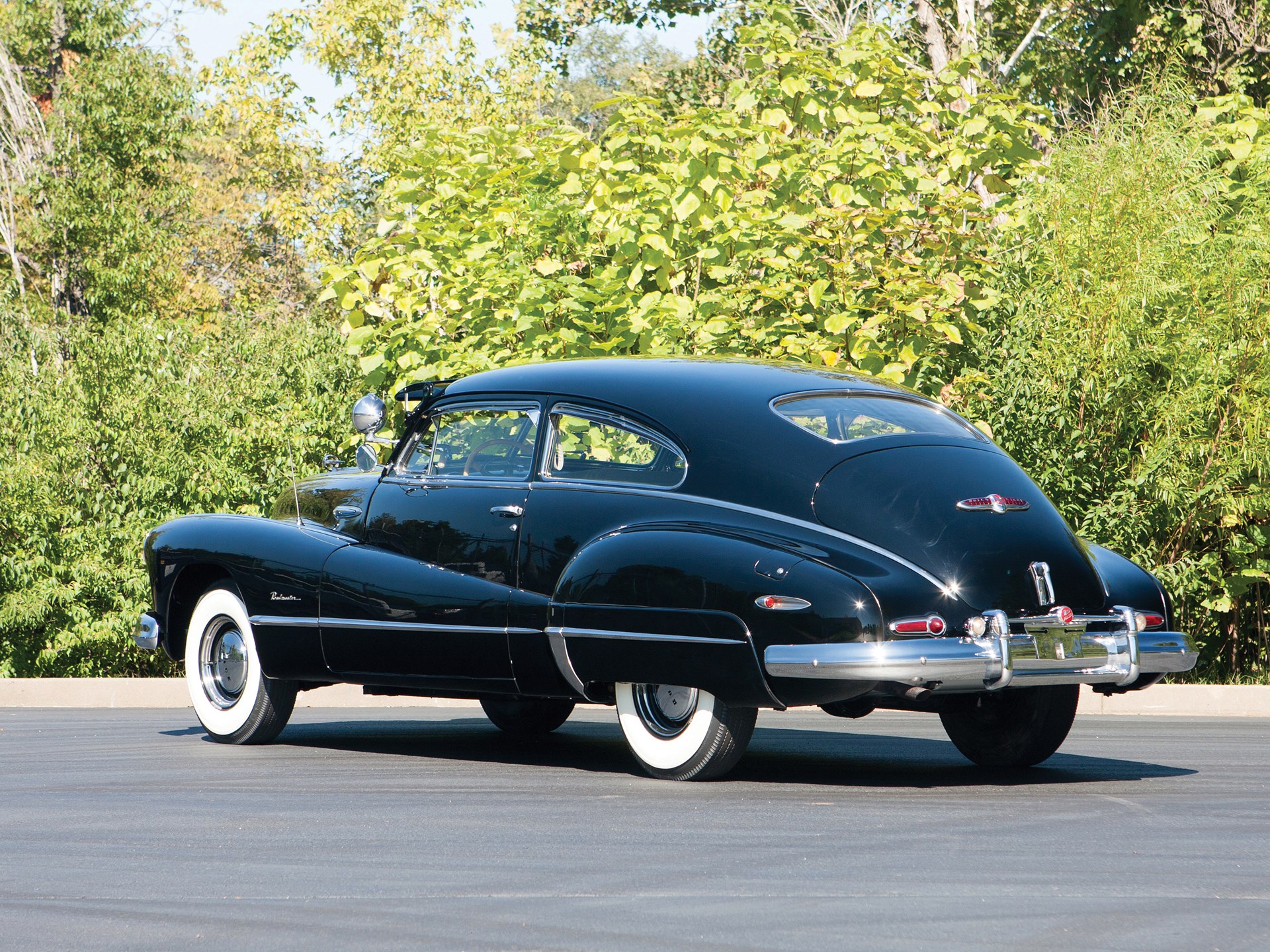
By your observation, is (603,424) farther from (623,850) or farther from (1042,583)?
(623,850)

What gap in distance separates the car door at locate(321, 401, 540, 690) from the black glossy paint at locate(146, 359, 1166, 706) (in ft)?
0.03

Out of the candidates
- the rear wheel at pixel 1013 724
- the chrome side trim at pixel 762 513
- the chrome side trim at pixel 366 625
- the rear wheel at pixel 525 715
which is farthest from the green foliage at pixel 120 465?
the rear wheel at pixel 1013 724

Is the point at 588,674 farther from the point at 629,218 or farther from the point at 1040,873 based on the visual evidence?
the point at 629,218

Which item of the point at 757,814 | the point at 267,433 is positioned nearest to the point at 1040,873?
the point at 757,814

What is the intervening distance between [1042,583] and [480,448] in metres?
2.69

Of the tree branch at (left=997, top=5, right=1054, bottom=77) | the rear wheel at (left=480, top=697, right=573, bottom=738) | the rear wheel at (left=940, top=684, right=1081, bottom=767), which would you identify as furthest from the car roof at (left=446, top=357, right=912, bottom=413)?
the tree branch at (left=997, top=5, right=1054, bottom=77)

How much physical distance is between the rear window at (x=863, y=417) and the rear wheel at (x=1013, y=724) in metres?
1.15

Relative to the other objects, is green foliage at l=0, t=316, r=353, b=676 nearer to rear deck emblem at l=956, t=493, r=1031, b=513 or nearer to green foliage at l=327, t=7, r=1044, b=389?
green foliage at l=327, t=7, r=1044, b=389

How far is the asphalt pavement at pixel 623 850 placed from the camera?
3918mm

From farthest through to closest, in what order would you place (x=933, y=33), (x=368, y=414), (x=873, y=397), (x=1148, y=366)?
(x=933, y=33) → (x=1148, y=366) → (x=368, y=414) → (x=873, y=397)

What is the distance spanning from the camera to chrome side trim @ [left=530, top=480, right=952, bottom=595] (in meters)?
5.92

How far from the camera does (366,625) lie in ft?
24.0

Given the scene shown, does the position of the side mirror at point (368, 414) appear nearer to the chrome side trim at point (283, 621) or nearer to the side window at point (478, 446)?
the side window at point (478, 446)

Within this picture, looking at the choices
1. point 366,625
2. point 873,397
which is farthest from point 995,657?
point 366,625
